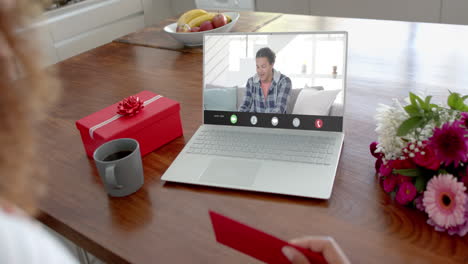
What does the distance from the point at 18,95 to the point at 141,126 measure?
62 cm

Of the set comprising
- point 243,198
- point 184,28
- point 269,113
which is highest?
point 184,28

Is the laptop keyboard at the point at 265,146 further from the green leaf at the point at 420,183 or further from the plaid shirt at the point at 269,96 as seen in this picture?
the green leaf at the point at 420,183

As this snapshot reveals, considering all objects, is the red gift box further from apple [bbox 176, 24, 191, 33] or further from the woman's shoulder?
apple [bbox 176, 24, 191, 33]

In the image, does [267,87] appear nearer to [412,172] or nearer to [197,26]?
[412,172]

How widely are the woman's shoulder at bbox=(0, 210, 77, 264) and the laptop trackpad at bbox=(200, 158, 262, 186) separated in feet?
1.68

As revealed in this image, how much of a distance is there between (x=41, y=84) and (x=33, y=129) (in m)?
0.06

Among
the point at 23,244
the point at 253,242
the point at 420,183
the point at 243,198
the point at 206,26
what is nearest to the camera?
the point at 23,244

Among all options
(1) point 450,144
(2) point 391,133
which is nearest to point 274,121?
(2) point 391,133

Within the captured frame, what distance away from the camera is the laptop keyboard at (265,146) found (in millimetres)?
995

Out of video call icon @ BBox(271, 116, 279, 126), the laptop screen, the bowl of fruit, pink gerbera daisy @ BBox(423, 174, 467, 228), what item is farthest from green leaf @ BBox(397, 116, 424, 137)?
the bowl of fruit

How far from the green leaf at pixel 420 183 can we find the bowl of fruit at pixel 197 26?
3.94 ft

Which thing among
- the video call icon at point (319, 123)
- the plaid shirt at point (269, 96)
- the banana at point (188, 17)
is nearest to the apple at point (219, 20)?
the banana at point (188, 17)

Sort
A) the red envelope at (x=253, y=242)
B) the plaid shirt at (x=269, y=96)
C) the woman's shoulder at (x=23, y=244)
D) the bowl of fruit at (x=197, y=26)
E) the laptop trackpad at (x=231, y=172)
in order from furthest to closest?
the bowl of fruit at (x=197, y=26) → the plaid shirt at (x=269, y=96) → the laptop trackpad at (x=231, y=172) → the red envelope at (x=253, y=242) → the woman's shoulder at (x=23, y=244)

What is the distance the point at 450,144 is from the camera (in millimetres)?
762
